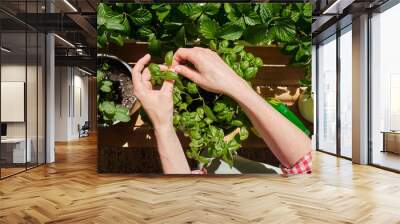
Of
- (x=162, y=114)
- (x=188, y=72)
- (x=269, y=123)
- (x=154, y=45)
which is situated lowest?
(x=269, y=123)

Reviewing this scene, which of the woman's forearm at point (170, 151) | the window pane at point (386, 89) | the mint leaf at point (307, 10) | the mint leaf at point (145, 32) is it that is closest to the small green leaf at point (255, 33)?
the mint leaf at point (307, 10)

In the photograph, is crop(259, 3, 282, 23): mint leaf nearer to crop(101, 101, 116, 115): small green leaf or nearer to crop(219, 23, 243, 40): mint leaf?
crop(219, 23, 243, 40): mint leaf

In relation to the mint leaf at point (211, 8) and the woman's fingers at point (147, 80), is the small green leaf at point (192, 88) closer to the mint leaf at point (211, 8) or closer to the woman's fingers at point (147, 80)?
the woman's fingers at point (147, 80)

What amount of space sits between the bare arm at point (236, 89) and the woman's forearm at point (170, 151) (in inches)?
35.3

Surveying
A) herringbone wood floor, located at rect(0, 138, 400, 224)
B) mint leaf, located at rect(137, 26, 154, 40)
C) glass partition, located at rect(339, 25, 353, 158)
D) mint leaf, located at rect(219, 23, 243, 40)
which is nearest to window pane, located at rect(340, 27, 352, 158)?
glass partition, located at rect(339, 25, 353, 158)

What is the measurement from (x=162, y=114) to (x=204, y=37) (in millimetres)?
1328

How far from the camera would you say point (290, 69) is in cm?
643

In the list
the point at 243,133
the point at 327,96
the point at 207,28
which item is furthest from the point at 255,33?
the point at 327,96

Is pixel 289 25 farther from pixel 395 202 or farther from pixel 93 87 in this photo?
pixel 93 87

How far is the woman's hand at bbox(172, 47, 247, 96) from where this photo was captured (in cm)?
614

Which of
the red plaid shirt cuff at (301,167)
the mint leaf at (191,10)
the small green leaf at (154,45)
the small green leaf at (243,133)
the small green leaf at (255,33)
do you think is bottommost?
the red plaid shirt cuff at (301,167)

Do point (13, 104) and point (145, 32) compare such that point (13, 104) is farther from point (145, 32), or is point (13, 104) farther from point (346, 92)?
point (346, 92)

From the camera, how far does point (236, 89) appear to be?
615cm

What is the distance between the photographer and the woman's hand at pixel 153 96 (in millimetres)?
6203
